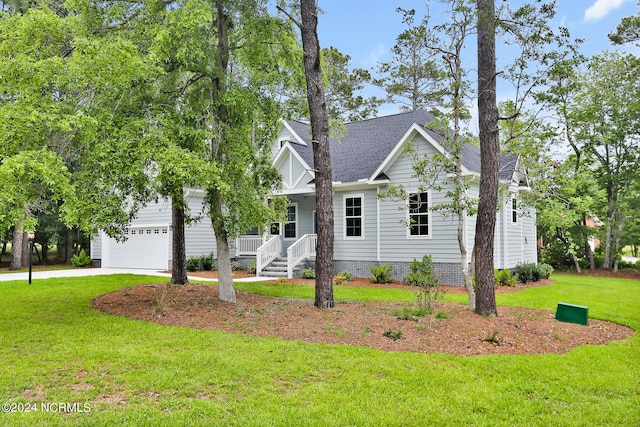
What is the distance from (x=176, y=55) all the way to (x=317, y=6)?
10.8 ft

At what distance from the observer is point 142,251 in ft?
65.0

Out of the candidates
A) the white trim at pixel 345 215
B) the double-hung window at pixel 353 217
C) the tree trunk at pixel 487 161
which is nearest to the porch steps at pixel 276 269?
the white trim at pixel 345 215

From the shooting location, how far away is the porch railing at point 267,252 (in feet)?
54.8

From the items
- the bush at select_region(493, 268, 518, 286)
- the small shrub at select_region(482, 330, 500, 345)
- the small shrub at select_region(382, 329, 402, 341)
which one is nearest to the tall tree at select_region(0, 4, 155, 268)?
the small shrub at select_region(382, 329, 402, 341)

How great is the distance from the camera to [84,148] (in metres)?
7.99

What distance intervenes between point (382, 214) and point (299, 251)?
369 cm

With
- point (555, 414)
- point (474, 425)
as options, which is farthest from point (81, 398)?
point (555, 414)

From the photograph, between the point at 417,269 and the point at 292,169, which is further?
the point at 292,169

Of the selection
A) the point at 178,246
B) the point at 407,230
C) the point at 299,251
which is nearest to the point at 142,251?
the point at 299,251

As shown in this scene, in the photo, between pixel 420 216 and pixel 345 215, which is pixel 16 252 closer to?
pixel 345 215

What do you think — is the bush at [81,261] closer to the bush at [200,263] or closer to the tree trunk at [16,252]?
the tree trunk at [16,252]

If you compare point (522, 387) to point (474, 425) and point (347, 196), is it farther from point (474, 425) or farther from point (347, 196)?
point (347, 196)

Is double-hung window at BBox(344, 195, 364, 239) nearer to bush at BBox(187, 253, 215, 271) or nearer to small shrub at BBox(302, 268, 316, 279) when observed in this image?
small shrub at BBox(302, 268, 316, 279)

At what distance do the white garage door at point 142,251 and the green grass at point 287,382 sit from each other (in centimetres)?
1217
